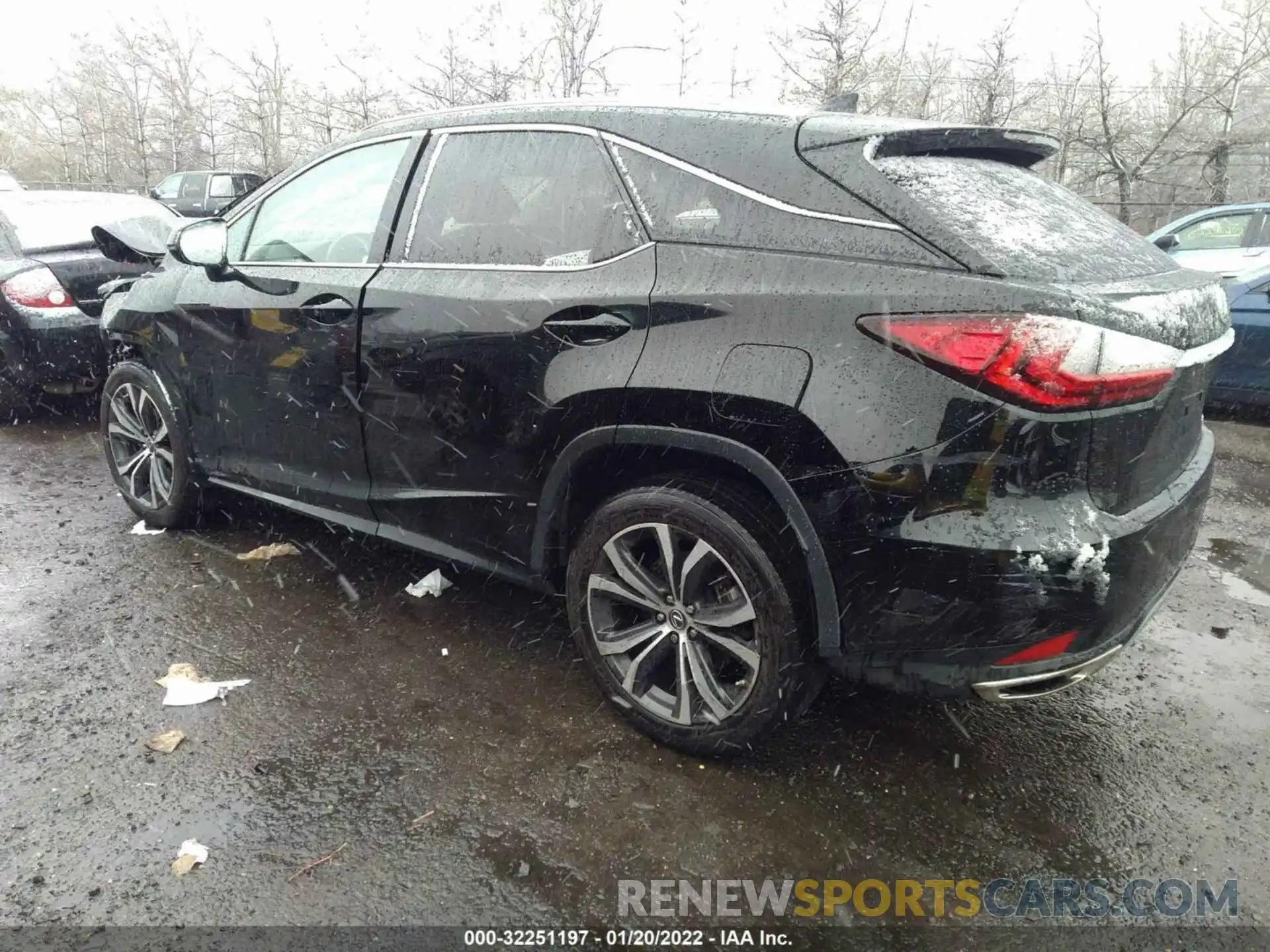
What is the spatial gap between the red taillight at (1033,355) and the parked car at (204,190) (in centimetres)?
2132

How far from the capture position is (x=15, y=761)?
8.06 ft

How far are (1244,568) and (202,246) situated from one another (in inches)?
188

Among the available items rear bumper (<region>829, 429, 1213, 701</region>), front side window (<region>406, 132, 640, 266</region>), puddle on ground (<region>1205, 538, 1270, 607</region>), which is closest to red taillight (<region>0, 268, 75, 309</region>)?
front side window (<region>406, 132, 640, 266</region>)

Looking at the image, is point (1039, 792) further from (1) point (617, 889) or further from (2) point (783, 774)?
(1) point (617, 889)

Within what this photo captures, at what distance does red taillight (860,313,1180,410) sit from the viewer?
1.82 m

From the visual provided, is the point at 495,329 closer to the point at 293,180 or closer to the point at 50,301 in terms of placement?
the point at 293,180

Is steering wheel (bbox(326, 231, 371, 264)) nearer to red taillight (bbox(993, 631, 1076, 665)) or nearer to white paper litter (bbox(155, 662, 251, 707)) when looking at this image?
white paper litter (bbox(155, 662, 251, 707))

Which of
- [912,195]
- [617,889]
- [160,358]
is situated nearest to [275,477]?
[160,358]

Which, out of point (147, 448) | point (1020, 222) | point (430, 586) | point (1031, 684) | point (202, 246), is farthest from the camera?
point (147, 448)

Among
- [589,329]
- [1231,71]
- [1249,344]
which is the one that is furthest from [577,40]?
[1231,71]

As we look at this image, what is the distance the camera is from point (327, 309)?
10.00 feet

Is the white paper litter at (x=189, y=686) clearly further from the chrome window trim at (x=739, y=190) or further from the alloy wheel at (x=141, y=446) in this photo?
the chrome window trim at (x=739, y=190)

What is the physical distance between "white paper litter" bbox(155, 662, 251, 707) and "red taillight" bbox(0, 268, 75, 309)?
3.90 m

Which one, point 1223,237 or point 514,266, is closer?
point 514,266
